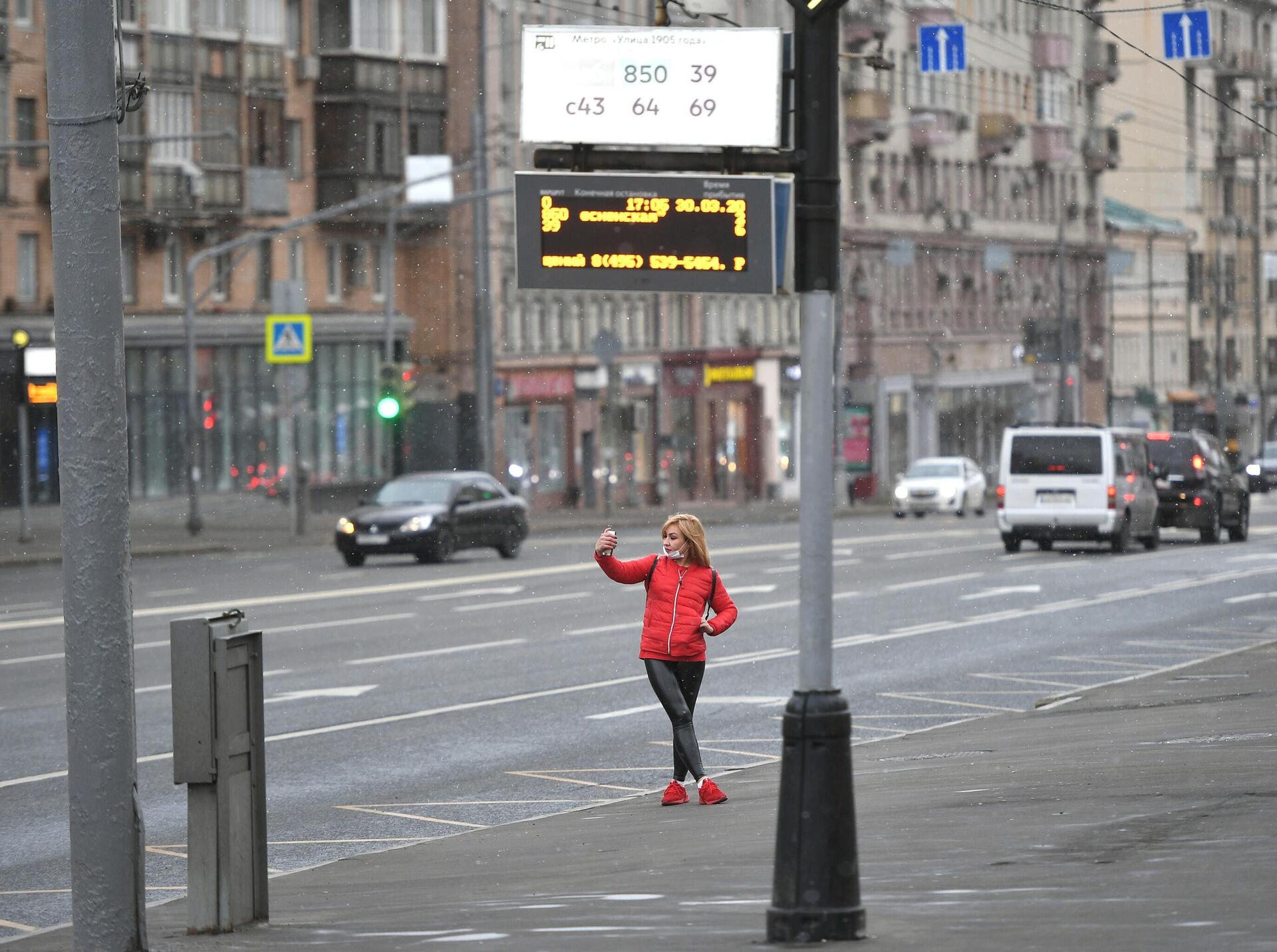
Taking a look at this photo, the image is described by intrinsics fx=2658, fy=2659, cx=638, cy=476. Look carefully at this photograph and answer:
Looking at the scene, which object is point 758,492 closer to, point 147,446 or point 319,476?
point 319,476

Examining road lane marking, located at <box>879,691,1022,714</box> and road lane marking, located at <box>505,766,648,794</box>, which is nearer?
A: road lane marking, located at <box>505,766,648,794</box>

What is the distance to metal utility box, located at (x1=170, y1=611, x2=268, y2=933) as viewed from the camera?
8.62 metres

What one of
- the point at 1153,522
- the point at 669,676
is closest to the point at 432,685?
the point at 669,676

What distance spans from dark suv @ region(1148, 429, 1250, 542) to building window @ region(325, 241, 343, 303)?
76.9ft

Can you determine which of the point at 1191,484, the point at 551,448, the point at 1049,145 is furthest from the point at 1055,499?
the point at 1049,145

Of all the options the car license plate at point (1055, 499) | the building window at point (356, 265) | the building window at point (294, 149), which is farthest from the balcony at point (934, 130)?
the car license plate at point (1055, 499)

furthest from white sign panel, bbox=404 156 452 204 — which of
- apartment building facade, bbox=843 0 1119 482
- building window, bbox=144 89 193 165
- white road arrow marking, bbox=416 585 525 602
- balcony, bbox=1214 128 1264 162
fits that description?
balcony, bbox=1214 128 1264 162

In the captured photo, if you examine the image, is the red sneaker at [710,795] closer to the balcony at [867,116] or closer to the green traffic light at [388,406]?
the green traffic light at [388,406]

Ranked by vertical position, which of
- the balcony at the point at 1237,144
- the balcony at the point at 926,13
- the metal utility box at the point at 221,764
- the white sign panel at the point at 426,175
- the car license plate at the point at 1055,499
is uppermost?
the balcony at the point at 926,13

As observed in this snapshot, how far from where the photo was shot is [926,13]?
81375 millimetres

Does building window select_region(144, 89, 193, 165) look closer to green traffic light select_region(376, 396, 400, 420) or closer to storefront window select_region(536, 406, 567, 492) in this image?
green traffic light select_region(376, 396, 400, 420)

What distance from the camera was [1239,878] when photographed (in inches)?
333

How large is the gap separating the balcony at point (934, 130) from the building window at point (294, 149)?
28.4 m

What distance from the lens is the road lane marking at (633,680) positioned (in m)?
16.4
